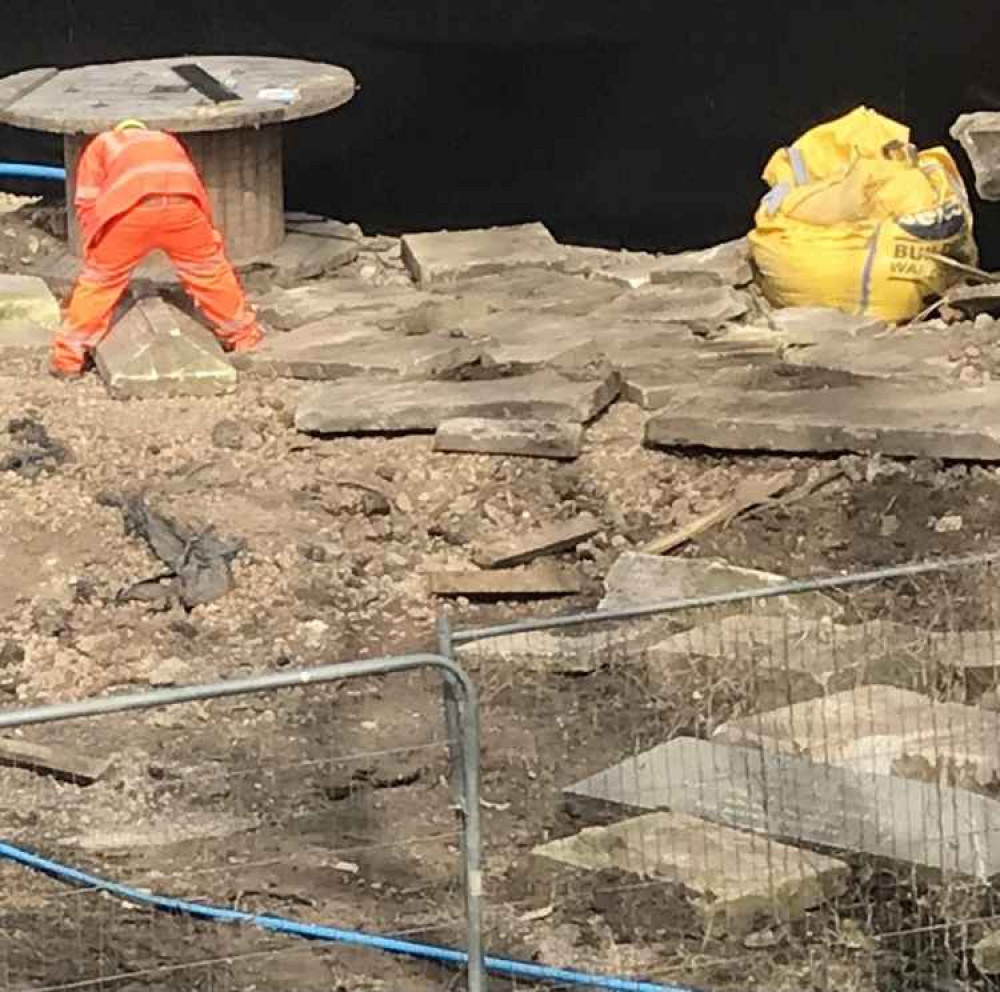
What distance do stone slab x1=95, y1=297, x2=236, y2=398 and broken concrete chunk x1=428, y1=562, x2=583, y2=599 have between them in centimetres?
179

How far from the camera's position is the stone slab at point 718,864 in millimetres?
4723

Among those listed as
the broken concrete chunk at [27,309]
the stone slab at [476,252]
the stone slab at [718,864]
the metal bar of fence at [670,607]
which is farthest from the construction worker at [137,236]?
the metal bar of fence at [670,607]

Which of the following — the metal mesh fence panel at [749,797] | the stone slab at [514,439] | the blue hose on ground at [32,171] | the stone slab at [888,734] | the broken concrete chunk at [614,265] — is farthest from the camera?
the blue hose on ground at [32,171]

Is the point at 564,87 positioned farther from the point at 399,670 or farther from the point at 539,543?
the point at 399,670

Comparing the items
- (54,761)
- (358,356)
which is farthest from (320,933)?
(358,356)

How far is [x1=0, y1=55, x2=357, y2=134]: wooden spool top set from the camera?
365 inches

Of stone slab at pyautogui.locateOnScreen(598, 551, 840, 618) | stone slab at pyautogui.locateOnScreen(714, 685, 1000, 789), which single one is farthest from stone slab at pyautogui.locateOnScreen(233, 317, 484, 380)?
stone slab at pyautogui.locateOnScreen(714, 685, 1000, 789)

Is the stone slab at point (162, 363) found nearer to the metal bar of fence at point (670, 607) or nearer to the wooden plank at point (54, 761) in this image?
the wooden plank at point (54, 761)

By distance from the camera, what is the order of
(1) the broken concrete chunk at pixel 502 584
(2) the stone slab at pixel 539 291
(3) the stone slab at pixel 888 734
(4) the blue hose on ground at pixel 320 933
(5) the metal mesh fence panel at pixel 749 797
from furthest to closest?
(2) the stone slab at pixel 539 291 < (1) the broken concrete chunk at pixel 502 584 < (3) the stone slab at pixel 888 734 < (5) the metal mesh fence panel at pixel 749 797 < (4) the blue hose on ground at pixel 320 933

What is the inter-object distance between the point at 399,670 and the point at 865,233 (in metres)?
5.85

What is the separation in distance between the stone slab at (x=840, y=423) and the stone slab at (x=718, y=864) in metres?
2.76

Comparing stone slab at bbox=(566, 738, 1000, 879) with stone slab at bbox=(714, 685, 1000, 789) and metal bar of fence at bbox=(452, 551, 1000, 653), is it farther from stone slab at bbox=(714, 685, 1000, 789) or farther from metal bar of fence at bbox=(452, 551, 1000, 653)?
metal bar of fence at bbox=(452, 551, 1000, 653)

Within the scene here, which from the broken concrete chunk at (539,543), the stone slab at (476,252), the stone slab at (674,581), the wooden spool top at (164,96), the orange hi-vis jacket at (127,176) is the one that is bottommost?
the broken concrete chunk at (539,543)

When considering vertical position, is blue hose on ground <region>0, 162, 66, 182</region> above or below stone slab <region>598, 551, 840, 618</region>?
above
